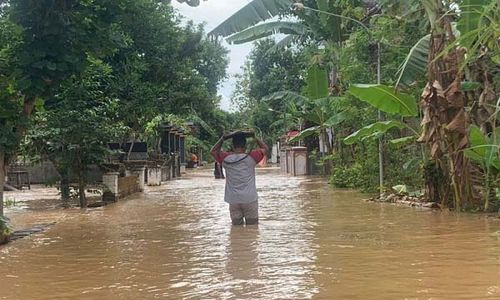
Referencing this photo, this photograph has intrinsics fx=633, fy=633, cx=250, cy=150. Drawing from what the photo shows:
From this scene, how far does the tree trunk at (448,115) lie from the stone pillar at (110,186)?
844 centimetres

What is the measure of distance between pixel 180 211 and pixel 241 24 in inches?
167

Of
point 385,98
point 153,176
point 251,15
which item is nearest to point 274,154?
point 153,176

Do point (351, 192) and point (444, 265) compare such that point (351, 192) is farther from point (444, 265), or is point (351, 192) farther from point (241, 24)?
point (444, 265)

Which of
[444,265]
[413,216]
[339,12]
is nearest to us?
[444,265]

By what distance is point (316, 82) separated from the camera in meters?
17.7

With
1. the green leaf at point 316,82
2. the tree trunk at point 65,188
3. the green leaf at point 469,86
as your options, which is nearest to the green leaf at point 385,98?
the green leaf at point 469,86

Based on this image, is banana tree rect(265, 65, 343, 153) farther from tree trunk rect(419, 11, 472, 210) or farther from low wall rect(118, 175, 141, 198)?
tree trunk rect(419, 11, 472, 210)

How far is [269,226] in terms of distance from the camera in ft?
33.4

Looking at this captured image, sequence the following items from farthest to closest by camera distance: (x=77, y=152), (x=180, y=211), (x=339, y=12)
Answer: (x=339, y=12)
(x=77, y=152)
(x=180, y=211)

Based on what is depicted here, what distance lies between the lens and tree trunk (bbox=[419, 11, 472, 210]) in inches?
447

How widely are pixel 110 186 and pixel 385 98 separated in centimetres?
832

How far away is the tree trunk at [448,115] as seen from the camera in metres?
11.3

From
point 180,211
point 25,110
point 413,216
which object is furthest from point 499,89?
point 25,110

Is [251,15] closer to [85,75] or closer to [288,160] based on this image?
[85,75]
